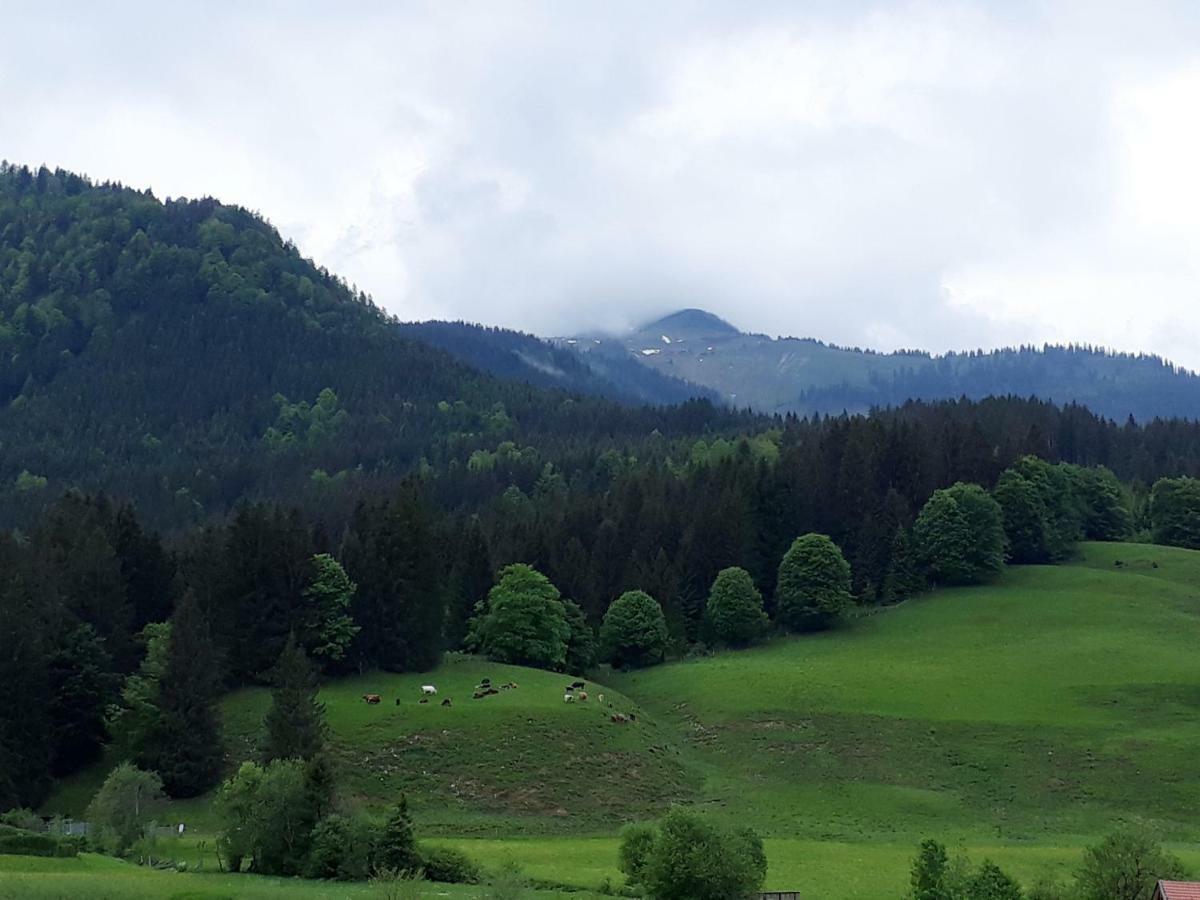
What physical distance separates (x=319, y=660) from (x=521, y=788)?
2672 cm

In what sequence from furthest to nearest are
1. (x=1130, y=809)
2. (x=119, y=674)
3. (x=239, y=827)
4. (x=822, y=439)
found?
(x=822, y=439) < (x=119, y=674) < (x=1130, y=809) < (x=239, y=827)

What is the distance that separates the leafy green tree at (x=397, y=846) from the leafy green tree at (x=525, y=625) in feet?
174

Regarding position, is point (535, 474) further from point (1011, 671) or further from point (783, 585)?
point (1011, 671)

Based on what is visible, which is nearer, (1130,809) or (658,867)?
(658,867)

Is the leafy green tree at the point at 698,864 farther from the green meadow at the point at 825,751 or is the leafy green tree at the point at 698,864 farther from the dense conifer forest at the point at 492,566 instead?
the dense conifer forest at the point at 492,566

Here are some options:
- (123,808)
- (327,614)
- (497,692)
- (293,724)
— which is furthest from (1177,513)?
(123,808)

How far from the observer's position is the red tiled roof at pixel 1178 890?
38031mm

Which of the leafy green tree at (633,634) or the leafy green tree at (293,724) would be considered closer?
the leafy green tree at (293,724)

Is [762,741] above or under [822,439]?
under

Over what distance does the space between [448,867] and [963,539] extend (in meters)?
92.7

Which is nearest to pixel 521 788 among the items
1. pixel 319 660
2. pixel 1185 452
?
pixel 319 660

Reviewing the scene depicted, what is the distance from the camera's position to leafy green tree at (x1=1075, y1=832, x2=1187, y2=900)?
4081 cm

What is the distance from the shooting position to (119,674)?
269 ft

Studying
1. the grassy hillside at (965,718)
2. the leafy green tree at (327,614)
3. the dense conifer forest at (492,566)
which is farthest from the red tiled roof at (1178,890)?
the leafy green tree at (327,614)
